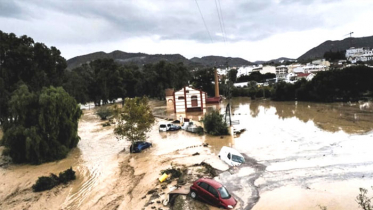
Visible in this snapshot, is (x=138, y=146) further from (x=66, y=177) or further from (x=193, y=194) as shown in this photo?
(x=193, y=194)

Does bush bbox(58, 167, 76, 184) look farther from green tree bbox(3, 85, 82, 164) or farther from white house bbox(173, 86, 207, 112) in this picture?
white house bbox(173, 86, 207, 112)

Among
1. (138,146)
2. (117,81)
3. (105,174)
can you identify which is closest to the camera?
(105,174)

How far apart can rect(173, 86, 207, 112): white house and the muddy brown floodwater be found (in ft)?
81.3

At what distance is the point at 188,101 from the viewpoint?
188ft

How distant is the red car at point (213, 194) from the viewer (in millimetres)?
12781

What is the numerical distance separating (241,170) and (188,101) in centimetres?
3920

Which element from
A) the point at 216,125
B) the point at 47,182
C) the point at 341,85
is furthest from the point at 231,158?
the point at 341,85

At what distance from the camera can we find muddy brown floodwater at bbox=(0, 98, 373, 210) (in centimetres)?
1444

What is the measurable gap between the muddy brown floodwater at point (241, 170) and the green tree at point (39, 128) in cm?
118

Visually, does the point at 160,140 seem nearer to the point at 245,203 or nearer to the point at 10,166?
the point at 10,166

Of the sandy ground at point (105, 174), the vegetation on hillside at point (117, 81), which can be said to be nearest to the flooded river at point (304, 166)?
the sandy ground at point (105, 174)

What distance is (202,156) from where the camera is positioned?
22.4m

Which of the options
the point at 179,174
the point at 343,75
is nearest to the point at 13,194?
the point at 179,174

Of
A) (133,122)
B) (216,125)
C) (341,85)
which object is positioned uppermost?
(341,85)
